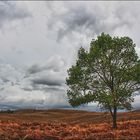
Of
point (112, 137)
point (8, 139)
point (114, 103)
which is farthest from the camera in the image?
point (114, 103)

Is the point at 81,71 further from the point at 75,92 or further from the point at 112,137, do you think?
the point at 112,137

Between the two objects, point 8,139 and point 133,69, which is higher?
point 133,69

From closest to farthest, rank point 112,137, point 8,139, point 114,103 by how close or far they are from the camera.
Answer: point 8,139, point 112,137, point 114,103

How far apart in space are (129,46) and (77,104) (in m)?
11.6

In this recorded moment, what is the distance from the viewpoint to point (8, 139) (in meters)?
36.6

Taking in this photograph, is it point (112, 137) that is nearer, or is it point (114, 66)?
point (112, 137)

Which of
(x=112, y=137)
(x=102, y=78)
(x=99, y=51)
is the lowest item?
(x=112, y=137)

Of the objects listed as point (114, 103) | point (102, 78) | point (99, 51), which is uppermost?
point (99, 51)

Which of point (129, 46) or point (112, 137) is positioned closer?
point (112, 137)

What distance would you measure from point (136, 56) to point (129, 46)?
1.82 m

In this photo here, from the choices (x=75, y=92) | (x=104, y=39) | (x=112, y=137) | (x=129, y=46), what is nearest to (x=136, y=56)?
(x=129, y=46)

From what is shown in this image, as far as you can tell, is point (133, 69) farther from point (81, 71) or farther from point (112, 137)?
point (112, 137)

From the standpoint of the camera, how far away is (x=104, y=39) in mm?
59062

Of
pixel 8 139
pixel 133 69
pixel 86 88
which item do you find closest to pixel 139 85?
pixel 133 69
